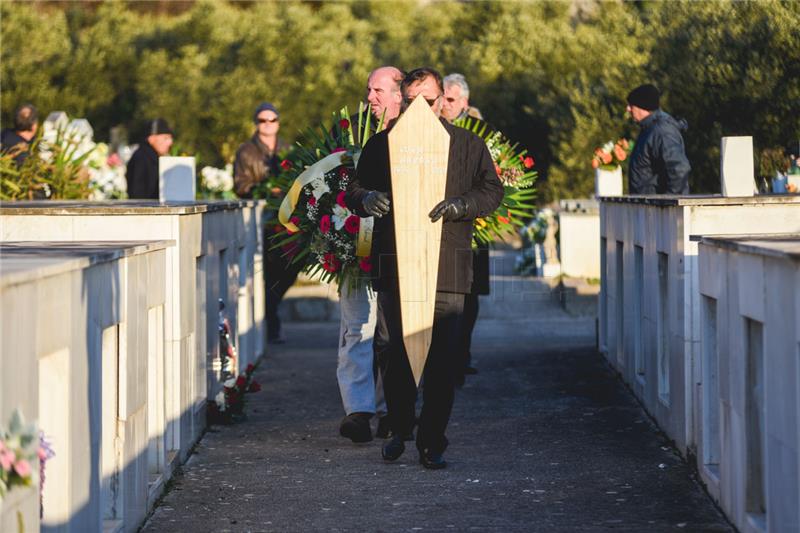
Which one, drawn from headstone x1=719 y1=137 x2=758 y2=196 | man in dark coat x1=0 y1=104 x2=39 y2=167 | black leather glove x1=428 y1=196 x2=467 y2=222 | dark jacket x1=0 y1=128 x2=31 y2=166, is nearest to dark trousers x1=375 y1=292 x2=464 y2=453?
black leather glove x1=428 y1=196 x2=467 y2=222

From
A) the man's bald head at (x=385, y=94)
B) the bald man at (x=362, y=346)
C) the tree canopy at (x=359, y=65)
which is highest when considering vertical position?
the tree canopy at (x=359, y=65)

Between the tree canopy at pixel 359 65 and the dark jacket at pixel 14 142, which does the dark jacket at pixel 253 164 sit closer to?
the dark jacket at pixel 14 142

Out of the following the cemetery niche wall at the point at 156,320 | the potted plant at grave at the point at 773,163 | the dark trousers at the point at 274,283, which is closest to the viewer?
the cemetery niche wall at the point at 156,320

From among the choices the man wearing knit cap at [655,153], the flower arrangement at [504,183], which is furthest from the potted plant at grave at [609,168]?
the flower arrangement at [504,183]

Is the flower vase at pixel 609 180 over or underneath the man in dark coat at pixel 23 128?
underneath

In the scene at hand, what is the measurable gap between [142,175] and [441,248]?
6.11 meters

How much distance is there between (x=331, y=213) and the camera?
9219 millimetres

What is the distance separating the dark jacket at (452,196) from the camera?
26.1 ft

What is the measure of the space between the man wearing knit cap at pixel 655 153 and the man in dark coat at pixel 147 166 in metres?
4.20

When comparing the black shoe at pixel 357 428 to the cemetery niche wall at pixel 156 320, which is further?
the black shoe at pixel 357 428

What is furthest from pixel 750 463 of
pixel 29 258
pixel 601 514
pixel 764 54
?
pixel 764 54

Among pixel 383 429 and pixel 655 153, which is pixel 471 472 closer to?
pixel 383 429

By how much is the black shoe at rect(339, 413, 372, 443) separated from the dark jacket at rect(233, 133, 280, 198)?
602 centimetres

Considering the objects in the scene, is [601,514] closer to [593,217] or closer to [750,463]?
[750,463]
